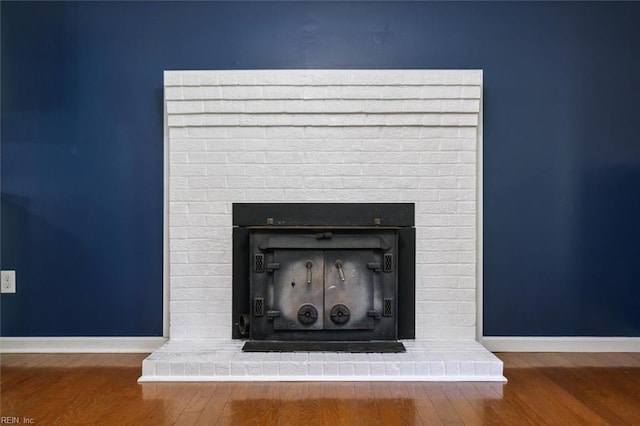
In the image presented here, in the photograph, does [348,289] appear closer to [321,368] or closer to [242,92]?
[321,368]

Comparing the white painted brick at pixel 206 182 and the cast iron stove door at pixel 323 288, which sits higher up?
the white painted brick at pixel 206 182

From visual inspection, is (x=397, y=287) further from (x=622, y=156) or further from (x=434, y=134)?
(x=622, y=156)

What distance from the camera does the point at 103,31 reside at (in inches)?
116

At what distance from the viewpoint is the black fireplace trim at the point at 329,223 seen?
112 inches

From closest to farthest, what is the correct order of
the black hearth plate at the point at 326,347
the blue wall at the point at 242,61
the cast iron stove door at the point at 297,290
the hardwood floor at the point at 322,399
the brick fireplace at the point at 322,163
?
the hardwood floor at the point at 322,399
the black hearth plate at the point at 326,347
the cast iron stove door at the point at 297,290
the brick fireplace at the point at 322,163
the blue wall at the point at 242,61

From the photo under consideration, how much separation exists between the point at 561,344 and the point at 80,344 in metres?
2.73

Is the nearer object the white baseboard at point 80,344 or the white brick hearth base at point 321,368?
the white brick hearth base at point 321,368

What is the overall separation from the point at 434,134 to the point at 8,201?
96.6 inches

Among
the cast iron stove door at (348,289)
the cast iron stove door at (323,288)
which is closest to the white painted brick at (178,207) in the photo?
the cast iron stove door at (323,288)

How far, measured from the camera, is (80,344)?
2.92m

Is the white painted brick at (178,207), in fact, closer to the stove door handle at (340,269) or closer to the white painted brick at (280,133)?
the white painted brick at (280,133)

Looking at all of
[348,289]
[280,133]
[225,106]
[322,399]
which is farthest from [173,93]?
[322,399]

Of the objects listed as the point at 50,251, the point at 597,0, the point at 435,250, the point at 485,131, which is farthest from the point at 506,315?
the point at 50,251

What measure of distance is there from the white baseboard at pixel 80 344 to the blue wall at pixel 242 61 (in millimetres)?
50
